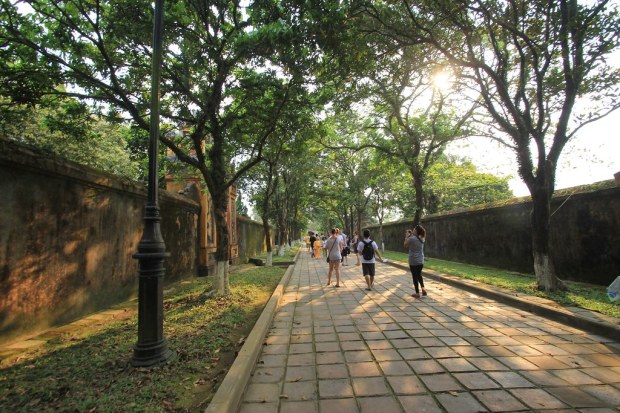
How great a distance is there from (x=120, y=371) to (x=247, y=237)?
61.3ft

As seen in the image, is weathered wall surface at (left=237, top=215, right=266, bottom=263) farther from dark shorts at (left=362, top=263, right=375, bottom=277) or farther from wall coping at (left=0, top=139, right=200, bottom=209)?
wall coping at (left=0, top=139, right=200, bottom=209)

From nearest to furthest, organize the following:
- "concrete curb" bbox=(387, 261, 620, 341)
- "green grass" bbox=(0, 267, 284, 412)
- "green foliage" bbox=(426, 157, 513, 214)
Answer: "green grass" bbox=(0, 267, 284, 412), "concrete curb" bbox=(387, 261, 620, 341), "green foliage" bbox=(426, 157, 513, 214)

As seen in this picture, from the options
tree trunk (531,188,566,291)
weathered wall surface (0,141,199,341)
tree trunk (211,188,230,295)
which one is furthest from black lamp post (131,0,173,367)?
tree trunk (531,188,566,291)

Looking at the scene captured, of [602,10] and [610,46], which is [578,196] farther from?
[602,10]

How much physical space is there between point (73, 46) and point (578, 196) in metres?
12.0

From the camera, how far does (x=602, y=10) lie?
643 centimetres

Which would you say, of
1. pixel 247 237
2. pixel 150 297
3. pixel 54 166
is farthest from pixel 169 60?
pixel 247 237

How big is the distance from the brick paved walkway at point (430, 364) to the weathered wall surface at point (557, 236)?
3805 mm

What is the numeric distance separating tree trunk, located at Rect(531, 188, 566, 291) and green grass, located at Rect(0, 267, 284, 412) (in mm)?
6506

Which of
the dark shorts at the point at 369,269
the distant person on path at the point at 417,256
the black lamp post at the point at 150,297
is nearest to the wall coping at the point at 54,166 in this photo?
the black lamp post at the point at 150,297

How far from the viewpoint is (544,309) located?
19.8 feet

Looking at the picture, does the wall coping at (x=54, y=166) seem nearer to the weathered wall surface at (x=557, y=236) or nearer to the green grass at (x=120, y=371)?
the green grass at (x=120, y=371)

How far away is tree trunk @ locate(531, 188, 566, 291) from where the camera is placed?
24.6ft

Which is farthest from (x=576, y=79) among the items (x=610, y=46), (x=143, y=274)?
(x=143, y=274)
